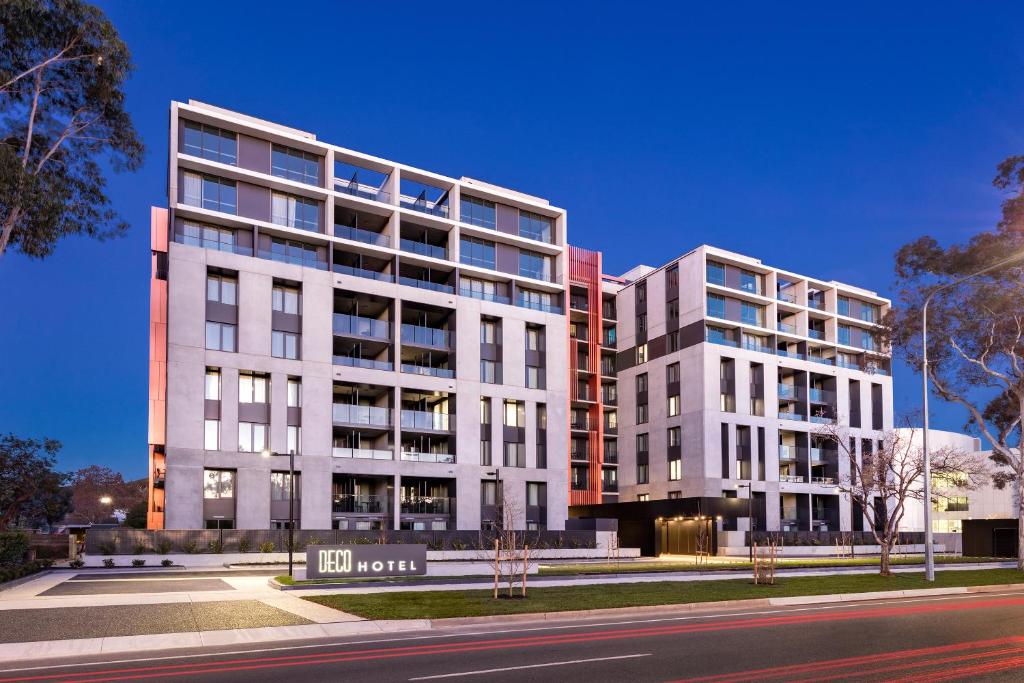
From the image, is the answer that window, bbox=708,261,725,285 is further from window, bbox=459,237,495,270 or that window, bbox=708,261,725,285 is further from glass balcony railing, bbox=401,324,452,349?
glass balcony railing, bbox=401,324,452,349

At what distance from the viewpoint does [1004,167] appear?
4275cm

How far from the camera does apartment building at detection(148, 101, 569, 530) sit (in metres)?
55.2

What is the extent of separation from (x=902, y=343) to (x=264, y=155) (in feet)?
143

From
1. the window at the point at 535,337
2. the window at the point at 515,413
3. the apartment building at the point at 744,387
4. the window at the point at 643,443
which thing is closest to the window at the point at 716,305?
the apartment building at the point at 744,387

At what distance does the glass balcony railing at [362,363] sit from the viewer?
61125mm

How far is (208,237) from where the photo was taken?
56.9 meters

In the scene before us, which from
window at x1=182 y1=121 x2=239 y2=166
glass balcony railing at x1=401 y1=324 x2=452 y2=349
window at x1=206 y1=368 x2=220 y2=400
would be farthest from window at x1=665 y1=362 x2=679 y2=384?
window at x1=182 y1=121 x2=239 y2=166

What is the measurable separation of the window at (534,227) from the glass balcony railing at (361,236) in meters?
12.3

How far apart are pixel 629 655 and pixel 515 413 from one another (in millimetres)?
53491

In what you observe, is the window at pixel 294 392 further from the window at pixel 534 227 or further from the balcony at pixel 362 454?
the window at pixel 534 227

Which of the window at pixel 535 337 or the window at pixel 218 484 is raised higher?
the window at pixel 535 337

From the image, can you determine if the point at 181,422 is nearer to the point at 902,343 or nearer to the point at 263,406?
the point at 263,406

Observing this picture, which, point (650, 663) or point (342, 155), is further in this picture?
point (342, 155)

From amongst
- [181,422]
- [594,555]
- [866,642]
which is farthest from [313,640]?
[594,555]
